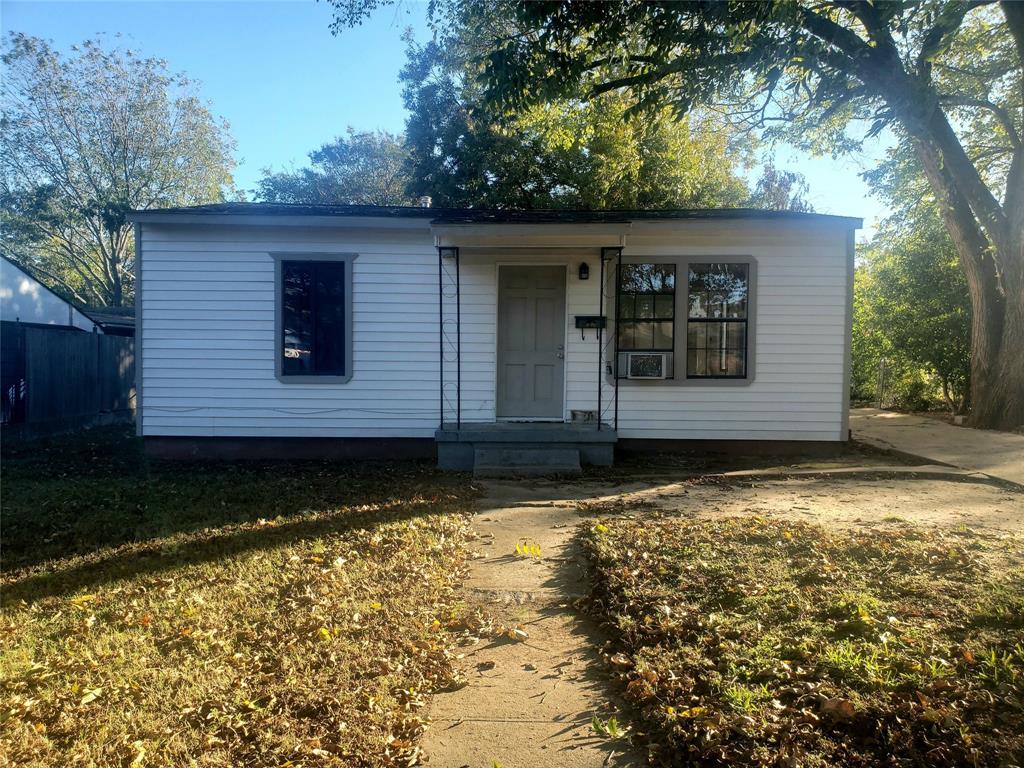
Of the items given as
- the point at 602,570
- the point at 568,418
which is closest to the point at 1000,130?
the point at 568,418

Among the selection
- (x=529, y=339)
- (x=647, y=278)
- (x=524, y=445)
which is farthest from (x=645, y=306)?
(x=524, y=445)

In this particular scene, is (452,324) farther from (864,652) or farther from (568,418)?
(864,652)

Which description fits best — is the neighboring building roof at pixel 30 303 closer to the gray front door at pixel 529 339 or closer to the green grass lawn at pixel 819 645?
the gray front door at pixel 529 339

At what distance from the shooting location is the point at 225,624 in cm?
374

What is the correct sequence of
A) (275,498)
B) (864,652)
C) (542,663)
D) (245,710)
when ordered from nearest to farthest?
(245,710) < (864,652) < (542,663) < (275,498)

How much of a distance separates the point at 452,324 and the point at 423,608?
233 inches

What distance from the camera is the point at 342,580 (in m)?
4.39

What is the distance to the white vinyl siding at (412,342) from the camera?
9.41m

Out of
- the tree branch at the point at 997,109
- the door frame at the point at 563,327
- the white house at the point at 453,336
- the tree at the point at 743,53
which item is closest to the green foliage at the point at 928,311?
the tree branch at the point at 997,109

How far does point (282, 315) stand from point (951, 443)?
393 inches

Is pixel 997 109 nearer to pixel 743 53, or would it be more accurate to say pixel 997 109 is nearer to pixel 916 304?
pixel 916 304

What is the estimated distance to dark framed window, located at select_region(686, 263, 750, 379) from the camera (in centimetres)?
948

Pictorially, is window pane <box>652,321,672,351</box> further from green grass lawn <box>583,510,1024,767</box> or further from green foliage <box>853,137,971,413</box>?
green foliage <box>853,137,971,413</box>

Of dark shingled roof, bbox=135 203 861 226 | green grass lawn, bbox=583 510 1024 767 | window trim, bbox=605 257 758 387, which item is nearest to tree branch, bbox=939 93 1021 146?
dark shingled roof, bbox=135 203 861 226
